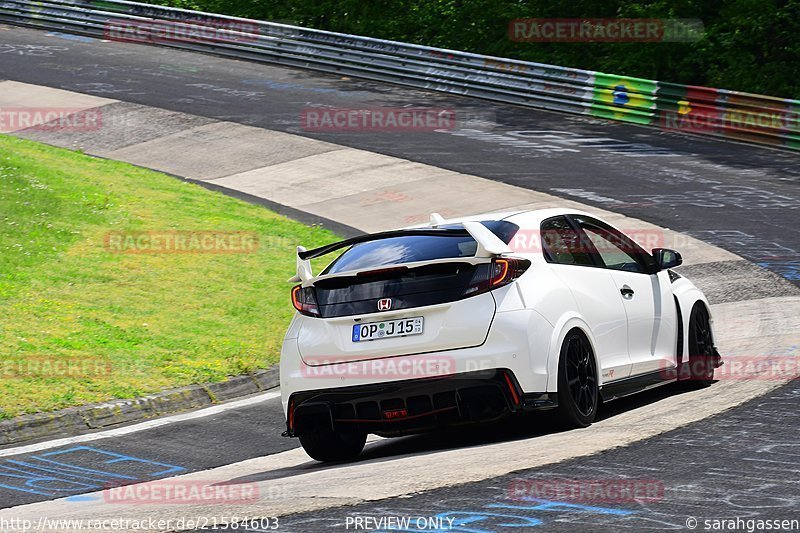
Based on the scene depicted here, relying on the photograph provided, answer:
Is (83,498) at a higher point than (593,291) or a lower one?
lower

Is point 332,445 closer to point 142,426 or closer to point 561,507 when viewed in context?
point 142,426

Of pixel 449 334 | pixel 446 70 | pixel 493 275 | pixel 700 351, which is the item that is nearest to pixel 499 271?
pixel 493 275

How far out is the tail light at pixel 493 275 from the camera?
7.44 meters

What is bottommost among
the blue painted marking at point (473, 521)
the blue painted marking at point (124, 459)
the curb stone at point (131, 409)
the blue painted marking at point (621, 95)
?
the curb stone at point (131, 409)

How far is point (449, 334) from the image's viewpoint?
7395 millimetres

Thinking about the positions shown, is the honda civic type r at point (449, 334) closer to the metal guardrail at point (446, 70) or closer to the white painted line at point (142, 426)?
the white painted line at point (142, 426)

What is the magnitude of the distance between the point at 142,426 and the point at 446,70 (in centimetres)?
2122

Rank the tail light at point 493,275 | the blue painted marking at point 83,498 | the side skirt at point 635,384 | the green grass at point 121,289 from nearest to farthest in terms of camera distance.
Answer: the blue painted marking at point 83,498
the tail light at point 493,275
the side skirt at point 635,384
the green grass at point 121,289

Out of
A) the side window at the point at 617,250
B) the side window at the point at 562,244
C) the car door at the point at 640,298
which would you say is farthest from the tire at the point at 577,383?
the side window at the point at 617,250

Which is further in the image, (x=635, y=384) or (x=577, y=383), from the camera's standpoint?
(x=635, y=384)

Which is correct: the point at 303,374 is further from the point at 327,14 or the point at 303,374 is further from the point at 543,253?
the point at 327,14

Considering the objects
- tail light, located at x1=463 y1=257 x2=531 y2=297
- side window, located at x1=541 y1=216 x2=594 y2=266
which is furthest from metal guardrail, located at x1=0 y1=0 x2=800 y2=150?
tail light, located at x1=463 y1=257 x2=531 y2=297

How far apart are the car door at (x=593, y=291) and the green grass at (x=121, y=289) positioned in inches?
164

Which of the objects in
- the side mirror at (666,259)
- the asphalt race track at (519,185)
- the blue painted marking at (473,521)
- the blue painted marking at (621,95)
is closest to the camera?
the blue painted marking at (473,521)
